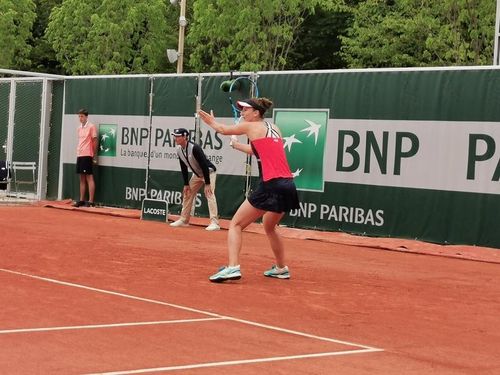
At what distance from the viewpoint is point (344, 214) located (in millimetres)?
15984

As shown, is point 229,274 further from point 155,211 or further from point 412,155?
point 155,211

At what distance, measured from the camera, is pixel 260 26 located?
37531mm

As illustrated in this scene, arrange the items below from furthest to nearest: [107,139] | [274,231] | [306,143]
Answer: [107,139], [306,143], [274,231]

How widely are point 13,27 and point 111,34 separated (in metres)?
5.53

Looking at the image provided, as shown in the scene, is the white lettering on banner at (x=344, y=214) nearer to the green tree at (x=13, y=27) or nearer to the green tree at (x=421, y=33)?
the green tree at (x=421, y=33)

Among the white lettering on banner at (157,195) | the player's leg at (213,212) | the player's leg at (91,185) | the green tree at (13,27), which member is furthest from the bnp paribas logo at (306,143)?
the green tree at (13,27)

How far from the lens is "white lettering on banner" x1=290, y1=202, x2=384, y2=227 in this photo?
15562 mm

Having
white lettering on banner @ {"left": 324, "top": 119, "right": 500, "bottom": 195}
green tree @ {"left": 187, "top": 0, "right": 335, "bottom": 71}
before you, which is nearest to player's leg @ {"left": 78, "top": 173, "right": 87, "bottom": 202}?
white lettering on banner @ {"left": 324, "top": 119, "right": 500, "bottom": 195}

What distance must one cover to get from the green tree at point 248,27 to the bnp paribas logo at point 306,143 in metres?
19.6

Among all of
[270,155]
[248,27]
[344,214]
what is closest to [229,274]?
[270,155]

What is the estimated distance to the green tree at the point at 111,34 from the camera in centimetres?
4116

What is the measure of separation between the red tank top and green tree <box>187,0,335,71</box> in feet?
85.4

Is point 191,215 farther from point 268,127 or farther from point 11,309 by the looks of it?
point 11,309

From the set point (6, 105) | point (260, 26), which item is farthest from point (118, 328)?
point (260, 26)
